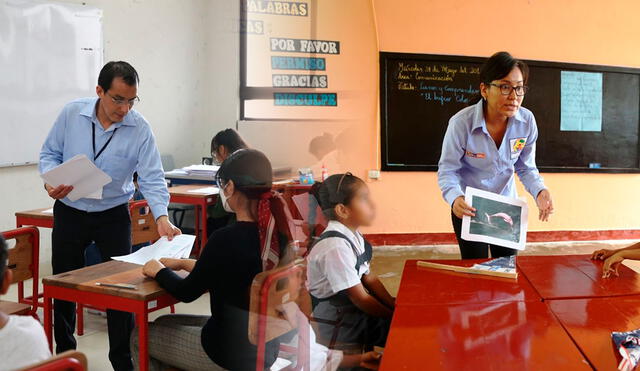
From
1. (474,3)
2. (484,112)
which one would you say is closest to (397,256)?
(484,112)

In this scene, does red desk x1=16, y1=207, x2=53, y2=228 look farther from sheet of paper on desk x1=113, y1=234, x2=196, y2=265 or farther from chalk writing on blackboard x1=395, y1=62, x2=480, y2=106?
chalk writing on blackboard x1=395, y1=62, x2=480, y2=106

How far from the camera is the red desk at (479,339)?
92cm

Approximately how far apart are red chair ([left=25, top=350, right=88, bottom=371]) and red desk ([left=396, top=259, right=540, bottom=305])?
0.69 metres

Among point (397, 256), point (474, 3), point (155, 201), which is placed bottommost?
point (397, 256)

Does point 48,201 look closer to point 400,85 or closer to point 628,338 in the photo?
point 400,85

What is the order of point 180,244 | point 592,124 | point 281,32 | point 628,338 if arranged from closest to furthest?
point 628,338 → point 281,32 → point 180,244 → point 592,124

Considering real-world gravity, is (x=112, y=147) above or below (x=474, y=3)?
below

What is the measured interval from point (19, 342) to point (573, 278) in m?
1.32

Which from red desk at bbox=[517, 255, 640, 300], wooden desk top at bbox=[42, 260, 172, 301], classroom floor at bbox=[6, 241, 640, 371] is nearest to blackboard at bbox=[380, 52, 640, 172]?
classroom floor at bbox=[6, 241, 640, 371]

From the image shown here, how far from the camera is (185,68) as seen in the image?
1.42m

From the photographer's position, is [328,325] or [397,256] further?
[397,256]

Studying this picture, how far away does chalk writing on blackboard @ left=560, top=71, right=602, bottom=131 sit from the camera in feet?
14.2

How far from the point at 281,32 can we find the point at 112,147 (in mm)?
857

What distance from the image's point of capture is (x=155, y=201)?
1906 mm
